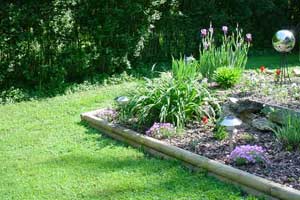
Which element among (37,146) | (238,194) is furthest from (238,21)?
(238,194)

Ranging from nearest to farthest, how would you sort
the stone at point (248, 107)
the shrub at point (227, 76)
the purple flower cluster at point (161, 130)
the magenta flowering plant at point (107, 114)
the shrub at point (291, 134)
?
1. the shrub at point (291, 134)
2. the purple flower cluster at point (161, 130)
3. the stone at point (248, 107)
4. the magenta flowering plant at point (107, 114)
5. the shrub at point (227, 76)

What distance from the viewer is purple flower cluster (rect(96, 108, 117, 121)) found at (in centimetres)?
623

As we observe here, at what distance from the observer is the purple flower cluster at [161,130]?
5.40 meters

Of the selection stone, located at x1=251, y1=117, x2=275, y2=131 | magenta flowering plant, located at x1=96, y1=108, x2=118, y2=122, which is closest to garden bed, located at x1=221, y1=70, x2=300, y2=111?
stone, located at x1=251, y1=117, x2=275, y2=131

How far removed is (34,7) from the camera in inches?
332

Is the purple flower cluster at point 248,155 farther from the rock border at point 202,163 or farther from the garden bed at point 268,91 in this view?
the garden bed at point 268,91

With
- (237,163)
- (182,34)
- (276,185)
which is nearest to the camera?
(276,185)

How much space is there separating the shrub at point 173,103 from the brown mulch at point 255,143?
0.21 m

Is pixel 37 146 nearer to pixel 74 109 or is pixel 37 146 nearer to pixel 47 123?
pixel 47 123

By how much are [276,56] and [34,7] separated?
593 cm

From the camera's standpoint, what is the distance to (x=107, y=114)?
6.38m

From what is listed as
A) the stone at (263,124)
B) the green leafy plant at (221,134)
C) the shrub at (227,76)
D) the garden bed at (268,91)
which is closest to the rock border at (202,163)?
the green leafy plant at (221,134)

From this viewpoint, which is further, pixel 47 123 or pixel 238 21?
pixel 238 21

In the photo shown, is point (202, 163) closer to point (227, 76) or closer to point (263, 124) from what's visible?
point (263, 124)
